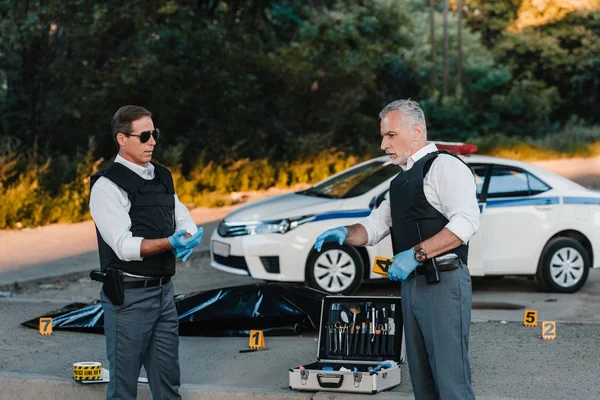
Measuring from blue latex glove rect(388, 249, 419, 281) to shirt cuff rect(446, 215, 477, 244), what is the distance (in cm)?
23

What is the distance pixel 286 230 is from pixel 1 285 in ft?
10.5

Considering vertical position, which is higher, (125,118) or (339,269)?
(125,118)

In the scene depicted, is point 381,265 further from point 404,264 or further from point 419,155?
point 419,155

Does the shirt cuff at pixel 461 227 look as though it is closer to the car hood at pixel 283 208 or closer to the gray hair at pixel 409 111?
the gray hair at pixel 409 111

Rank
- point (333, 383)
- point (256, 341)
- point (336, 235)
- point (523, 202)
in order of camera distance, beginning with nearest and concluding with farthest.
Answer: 1. point (336, 235)
2. point (333, 383)
3. point (256, 341)
4. point (523, 202)

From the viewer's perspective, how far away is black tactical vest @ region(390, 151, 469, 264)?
504 centimetres

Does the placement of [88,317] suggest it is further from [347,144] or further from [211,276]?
[347,144]

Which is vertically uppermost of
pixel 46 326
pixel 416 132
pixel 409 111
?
pixel 409 111

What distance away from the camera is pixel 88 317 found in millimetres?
8680

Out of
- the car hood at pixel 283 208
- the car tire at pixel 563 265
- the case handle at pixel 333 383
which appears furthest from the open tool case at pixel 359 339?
the car tire at pixel 563 265

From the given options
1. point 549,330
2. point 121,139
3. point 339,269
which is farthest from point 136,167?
point 339,269

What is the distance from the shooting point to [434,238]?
16.3 feet

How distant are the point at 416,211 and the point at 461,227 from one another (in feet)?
0.84

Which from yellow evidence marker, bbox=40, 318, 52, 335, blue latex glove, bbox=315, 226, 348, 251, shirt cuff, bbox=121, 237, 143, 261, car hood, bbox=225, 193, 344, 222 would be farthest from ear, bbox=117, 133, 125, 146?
car hood, bbox=225, 193, 344, 222
